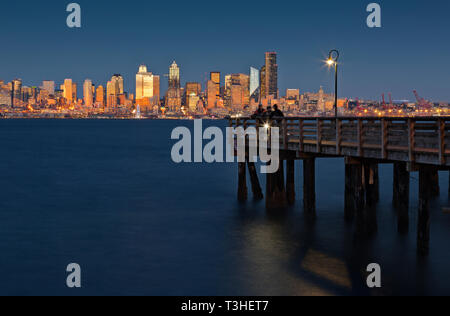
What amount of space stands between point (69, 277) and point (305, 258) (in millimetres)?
9063

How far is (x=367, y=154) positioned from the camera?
21609 mm

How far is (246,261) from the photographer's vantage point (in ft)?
74.7

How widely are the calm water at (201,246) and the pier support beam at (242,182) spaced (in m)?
1.43

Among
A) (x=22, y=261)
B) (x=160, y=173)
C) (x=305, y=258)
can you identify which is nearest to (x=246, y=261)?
(x=305, y=258)

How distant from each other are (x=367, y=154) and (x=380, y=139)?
778 millimetres

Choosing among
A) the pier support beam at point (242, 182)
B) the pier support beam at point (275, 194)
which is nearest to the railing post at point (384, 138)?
the pier support beam at point (275, 194)

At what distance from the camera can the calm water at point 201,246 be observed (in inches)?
780

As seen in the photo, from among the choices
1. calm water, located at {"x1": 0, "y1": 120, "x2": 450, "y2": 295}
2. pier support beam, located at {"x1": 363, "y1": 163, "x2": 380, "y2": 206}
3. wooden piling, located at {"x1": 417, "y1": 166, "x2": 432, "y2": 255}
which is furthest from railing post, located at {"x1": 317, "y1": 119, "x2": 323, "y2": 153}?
wooden piling, located at {"x1": 417, "y1": 166, "x2": 432, "y2": 255}

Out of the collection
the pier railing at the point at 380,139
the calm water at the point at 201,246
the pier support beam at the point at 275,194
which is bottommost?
the calm water at the point at 201,246

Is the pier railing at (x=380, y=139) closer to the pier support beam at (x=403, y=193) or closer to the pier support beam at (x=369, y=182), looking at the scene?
the pier support beam at (x=369, y=182)

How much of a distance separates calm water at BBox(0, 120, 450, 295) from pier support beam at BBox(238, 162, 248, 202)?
1427 millimetres

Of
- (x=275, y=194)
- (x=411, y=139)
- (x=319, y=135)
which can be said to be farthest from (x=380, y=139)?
(x=275, y=194)

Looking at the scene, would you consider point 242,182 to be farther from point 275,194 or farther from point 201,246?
point 201,246
